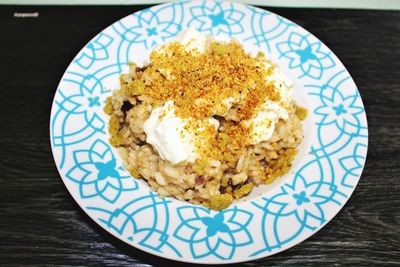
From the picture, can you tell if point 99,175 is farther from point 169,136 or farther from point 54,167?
point 54,167

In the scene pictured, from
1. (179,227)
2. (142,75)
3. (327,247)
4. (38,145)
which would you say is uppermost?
(142,75)

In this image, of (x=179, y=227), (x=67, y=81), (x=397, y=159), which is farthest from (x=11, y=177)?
(x=397, y=159)

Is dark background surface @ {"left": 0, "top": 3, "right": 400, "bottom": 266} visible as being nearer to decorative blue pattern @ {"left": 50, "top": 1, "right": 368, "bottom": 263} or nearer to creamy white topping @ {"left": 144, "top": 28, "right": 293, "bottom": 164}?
decorative blue pattern @ {"left": 50, "top": 1, "right": 368, "bottom": 263}

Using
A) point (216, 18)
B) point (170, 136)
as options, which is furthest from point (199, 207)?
point (216, 18)

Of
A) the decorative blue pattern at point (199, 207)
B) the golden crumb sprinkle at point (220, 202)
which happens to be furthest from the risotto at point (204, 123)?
the decorative blue pattern at point (199, 207)

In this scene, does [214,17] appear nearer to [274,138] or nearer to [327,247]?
[274,138]

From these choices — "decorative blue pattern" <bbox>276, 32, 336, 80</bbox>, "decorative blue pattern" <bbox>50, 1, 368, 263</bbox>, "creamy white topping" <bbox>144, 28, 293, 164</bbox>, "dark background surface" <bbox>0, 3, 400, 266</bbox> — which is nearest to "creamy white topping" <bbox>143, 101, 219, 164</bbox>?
"creamy white topping" <bbox>144, 28, 293, 164</bbox>
